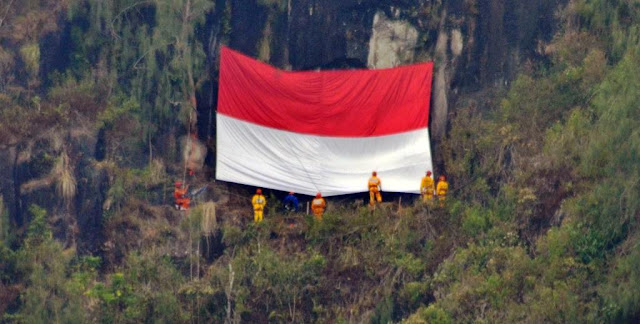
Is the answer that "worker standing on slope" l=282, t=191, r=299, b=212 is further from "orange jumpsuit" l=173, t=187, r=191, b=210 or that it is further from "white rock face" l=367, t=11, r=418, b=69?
"white rock face" l=367, t=11, r=418, b=69

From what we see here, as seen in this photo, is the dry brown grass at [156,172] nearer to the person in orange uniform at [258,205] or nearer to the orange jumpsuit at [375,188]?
the person in orange uniform at [258,205]

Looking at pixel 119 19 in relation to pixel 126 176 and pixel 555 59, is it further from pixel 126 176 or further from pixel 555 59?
pixel 555 59

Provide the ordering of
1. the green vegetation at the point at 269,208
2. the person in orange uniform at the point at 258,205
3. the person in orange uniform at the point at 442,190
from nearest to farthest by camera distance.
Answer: the green vegetation at the point at 269,208, the person in orange uniform at the point at 442,190, the person in orange uniform at the point at 258,205

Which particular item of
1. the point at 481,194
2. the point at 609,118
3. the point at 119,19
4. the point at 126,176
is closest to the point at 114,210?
the point at 126,176

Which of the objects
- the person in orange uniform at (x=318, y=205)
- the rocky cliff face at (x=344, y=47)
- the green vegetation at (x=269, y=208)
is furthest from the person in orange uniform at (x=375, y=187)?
the rocky cliff face at (x=344, y=47)

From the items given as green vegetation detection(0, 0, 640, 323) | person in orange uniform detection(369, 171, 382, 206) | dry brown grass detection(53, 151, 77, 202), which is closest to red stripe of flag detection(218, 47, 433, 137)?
green vegetation detection(0, 0, 640, 323)
